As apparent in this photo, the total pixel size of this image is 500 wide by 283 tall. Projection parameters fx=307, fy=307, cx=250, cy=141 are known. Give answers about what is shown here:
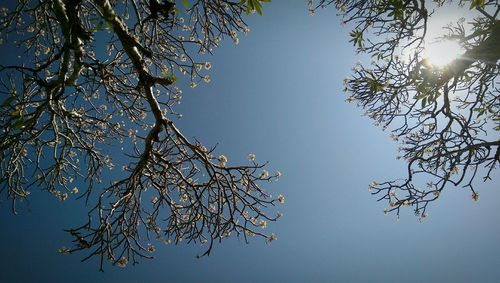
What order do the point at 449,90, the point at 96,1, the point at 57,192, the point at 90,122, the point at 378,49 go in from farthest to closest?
the point at 90,122 → the point at 57,192 → the point at 378,49 → the point at 449,90 → the point at 96,1

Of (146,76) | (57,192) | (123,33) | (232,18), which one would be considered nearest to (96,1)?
(123,33)

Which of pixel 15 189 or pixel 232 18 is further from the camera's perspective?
pixel 15 189

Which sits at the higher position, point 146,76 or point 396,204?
point 146,76

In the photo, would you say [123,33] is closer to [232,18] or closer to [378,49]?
[232,18]

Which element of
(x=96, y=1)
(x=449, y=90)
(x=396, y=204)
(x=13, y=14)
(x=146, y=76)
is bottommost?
(x=396, y=204)

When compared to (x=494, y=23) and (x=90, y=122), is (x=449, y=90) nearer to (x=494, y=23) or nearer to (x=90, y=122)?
(x=494, y=23)

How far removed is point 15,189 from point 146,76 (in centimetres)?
425

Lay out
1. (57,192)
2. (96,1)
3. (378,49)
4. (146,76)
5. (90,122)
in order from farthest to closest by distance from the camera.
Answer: (90,122) → (57,192) → (378,49) → (146,76) → (96,1)

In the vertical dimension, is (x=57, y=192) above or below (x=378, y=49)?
below

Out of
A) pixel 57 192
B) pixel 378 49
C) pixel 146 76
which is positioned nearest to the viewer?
pixel 146 76

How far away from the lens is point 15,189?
6223 millimetres

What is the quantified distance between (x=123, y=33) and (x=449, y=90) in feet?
16.7

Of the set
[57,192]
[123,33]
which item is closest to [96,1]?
[123,33]

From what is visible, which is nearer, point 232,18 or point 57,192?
point 232,18
